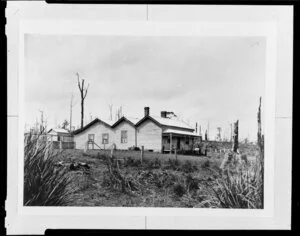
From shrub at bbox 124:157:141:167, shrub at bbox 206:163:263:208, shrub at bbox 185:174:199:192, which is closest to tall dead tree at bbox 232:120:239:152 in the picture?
shrub at bbox 206:163:263:208

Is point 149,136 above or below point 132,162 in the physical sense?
above

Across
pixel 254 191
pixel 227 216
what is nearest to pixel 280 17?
pixel 254 191

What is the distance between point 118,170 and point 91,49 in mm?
513

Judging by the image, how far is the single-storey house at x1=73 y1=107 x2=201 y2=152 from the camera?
5.26ft

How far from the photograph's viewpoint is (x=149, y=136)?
1.63 m

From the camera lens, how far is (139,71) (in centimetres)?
160

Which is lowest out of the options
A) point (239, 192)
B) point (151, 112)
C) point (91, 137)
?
point (239, 192)

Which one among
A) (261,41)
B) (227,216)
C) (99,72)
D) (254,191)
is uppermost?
(261,41)

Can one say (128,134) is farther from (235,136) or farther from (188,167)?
(235,136)

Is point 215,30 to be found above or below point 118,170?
above

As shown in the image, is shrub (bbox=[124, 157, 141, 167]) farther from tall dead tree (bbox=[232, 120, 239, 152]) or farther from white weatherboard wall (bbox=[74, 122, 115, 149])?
tall dead tree (bbox=[232, 120, 239, 152])

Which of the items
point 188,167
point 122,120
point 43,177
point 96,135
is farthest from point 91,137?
point 188,167

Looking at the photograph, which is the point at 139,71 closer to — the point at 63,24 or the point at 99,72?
the point at 99,72

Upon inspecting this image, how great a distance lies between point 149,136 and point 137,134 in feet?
0.17
